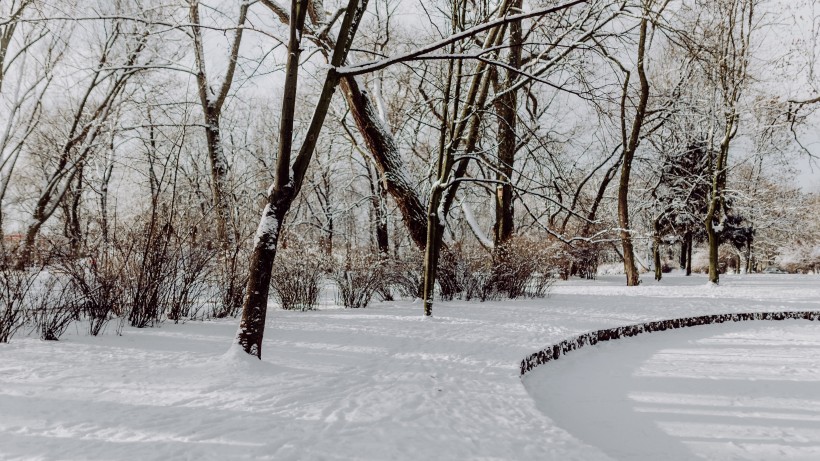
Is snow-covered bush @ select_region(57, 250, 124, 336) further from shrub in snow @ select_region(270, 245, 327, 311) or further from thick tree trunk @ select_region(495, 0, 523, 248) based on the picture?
thick tree trunk @ select_region(495, 0, 523, 248)

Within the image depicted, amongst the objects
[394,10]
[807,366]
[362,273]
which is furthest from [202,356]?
[394,10]

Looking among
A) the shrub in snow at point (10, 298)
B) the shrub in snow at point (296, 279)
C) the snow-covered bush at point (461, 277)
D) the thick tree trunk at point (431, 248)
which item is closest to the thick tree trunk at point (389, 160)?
the snow-covered bush at point (461, 277)

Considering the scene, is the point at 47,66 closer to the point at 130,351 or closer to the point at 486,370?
the point at 130,351

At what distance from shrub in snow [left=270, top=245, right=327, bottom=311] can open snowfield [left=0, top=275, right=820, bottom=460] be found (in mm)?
1534

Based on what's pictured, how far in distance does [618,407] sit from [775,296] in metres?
12.1

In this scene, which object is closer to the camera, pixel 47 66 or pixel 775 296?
pixel 47 66

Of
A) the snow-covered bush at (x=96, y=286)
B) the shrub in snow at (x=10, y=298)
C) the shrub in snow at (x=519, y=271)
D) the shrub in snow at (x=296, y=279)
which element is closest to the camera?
the shrub in snow at (x=10, y=298)

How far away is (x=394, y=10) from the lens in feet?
43.8

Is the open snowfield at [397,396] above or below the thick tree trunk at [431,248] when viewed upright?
below

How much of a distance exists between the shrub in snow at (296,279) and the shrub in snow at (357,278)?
0.47 m

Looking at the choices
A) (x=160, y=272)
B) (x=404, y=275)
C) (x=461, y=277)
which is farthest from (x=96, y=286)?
(x=461, y=277)

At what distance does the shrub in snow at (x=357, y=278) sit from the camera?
962 centimetres

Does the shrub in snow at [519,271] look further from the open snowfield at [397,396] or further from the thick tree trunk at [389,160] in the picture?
the open snowfield at [397,396]

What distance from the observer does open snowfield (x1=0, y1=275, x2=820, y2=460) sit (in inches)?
114
